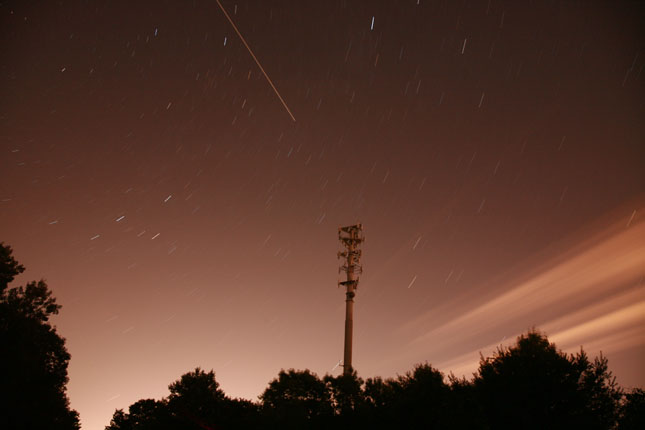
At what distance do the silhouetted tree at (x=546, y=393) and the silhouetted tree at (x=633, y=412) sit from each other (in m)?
0.82

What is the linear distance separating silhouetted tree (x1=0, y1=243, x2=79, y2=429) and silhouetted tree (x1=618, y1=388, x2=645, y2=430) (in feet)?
95.5

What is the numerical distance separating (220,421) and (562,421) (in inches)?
808

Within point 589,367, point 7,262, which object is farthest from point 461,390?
point 7,262

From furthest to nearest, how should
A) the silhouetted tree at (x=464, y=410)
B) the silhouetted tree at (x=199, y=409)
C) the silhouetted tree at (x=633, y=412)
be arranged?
the silhouetted tree at (x=199, y=409)
the silhouetted tree at (x=633, y=412)
the silhouetted tree at (x=464, y=410)

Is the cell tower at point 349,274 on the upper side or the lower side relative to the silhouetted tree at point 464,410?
upper

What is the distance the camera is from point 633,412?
2773 centimetres

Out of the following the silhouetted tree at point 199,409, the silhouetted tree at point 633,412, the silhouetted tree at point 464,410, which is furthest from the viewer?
the silhouetted tree at point 199,409

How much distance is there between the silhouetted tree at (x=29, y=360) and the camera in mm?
21234

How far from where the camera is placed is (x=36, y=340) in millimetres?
23500

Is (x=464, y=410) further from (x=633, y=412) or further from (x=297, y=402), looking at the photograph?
(x=633, y=412)

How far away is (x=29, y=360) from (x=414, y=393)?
19132 mm

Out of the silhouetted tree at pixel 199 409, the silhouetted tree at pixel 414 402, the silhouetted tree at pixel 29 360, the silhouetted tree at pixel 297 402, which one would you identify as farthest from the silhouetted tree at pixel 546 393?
the silhouetted tree at pixel 29 360

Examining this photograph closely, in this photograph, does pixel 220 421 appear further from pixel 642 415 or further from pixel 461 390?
pixel 642 415

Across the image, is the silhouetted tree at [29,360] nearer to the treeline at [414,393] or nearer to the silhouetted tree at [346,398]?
the treeline at [414,393]
